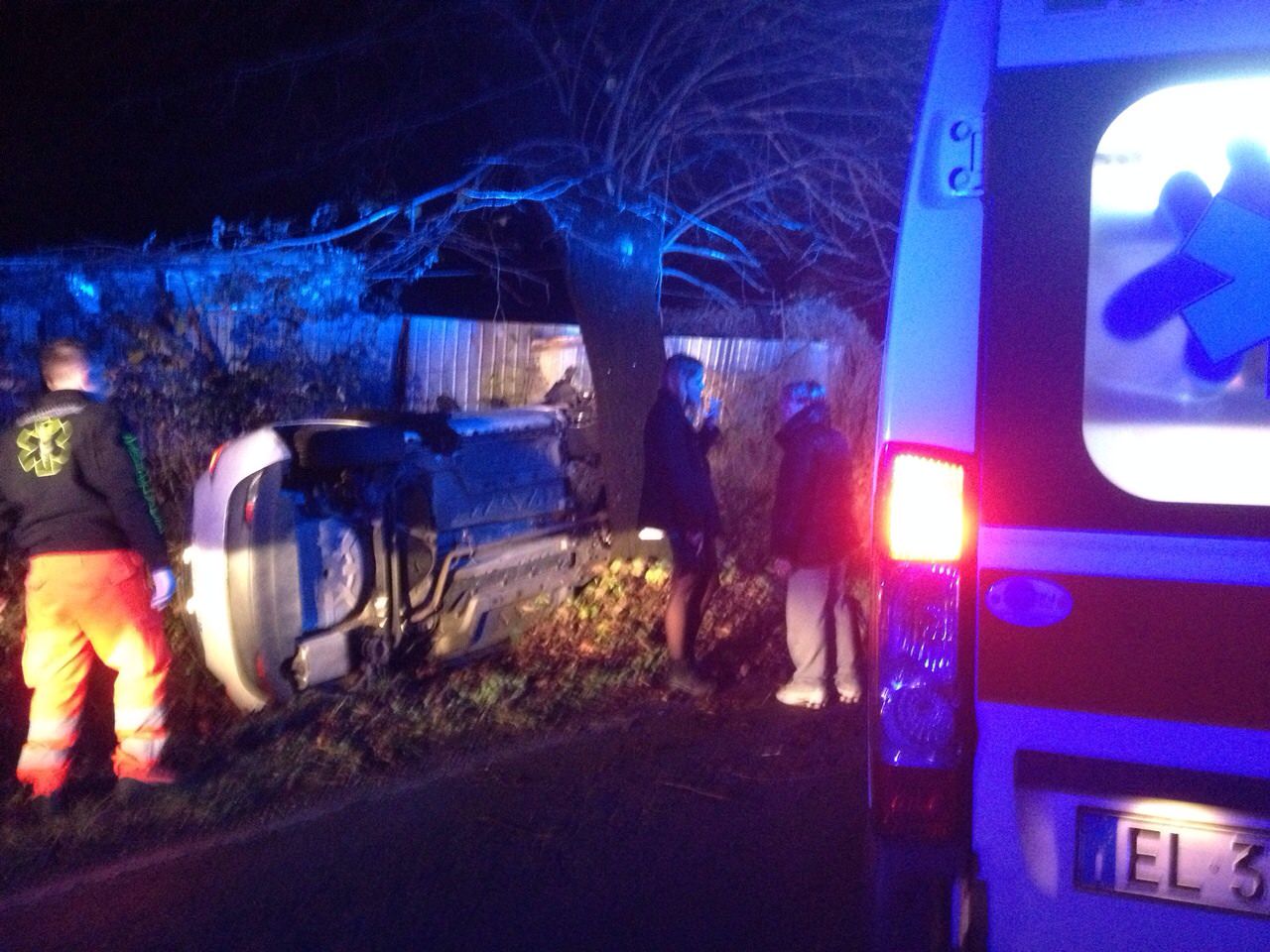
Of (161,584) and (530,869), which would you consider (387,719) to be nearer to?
(161,584)

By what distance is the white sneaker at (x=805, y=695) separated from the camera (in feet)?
19.8

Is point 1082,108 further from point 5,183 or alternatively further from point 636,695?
point 5,183

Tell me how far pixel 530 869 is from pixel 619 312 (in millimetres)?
5039

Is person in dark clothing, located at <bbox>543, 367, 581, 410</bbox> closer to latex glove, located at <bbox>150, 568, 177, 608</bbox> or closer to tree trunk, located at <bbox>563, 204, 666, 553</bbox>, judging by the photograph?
tree trunk, located at <bbox>563, 204, 666, 553</bbox>

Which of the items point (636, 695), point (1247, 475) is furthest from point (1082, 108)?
point (636, 695)

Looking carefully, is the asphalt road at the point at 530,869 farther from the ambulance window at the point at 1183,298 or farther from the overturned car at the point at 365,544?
the ambulance window at the point at 1183,298

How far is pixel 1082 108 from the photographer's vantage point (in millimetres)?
2258

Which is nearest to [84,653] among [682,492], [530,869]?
[530,869]

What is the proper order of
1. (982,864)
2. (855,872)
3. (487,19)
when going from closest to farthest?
(982,864) < (855,872) < (487,19)

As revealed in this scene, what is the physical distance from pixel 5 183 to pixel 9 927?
7598mm

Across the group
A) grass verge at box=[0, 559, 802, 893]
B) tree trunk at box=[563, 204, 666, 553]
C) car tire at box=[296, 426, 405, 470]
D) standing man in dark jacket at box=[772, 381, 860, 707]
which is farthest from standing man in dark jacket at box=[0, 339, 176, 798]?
tree trunk at box=[563, 204, 666, 553]

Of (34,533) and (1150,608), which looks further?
(34,533)

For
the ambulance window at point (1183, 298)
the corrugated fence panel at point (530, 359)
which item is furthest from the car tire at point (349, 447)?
the corrugated fence panel at point (530, 359)

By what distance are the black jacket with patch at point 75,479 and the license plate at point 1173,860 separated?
3.56 meters
